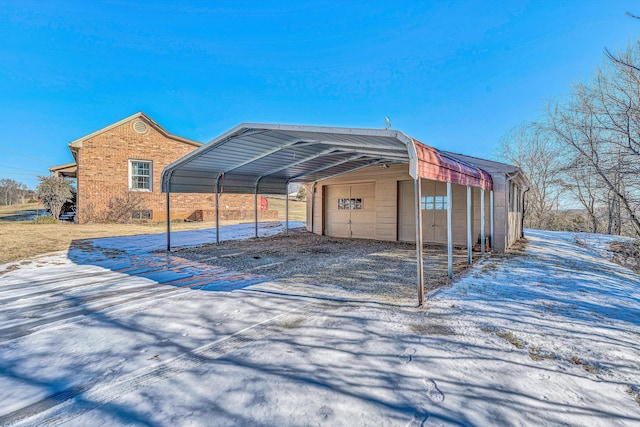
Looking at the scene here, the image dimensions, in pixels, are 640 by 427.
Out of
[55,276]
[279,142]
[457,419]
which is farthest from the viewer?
[279,142]

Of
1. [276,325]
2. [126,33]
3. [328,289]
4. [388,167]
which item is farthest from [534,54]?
[126,33]

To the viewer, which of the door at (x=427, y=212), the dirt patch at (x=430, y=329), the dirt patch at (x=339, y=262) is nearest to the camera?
the dirt patch at (x=430, y=329)

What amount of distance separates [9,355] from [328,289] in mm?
3563

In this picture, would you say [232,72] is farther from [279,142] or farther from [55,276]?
[55,276]

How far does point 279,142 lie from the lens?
662 centimetres

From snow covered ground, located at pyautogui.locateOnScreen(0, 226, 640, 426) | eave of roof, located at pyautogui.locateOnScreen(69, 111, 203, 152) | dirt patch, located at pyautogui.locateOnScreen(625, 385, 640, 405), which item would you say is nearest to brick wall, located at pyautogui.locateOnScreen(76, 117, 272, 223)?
eave of roof, located at pyautogui.locateOnScreen(69, 111, 203, 152)

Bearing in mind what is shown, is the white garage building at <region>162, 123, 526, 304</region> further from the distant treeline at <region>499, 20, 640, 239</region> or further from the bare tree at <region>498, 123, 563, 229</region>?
the bare tree at <region>498, 123, 563, 229</region>

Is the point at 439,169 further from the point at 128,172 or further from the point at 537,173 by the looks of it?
the point at 537,173

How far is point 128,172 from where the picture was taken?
1648 centimetres

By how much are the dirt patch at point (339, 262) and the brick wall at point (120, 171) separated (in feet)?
31.3

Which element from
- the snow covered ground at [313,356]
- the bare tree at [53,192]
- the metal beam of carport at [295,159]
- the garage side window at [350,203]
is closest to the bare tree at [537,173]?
the garage side window at [350,203]

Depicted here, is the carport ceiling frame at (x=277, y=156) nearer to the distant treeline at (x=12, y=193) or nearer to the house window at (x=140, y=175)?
the house window at (x=140, y=175)

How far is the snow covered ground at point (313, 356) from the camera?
186cm

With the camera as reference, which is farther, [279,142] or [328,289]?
[279,142]
